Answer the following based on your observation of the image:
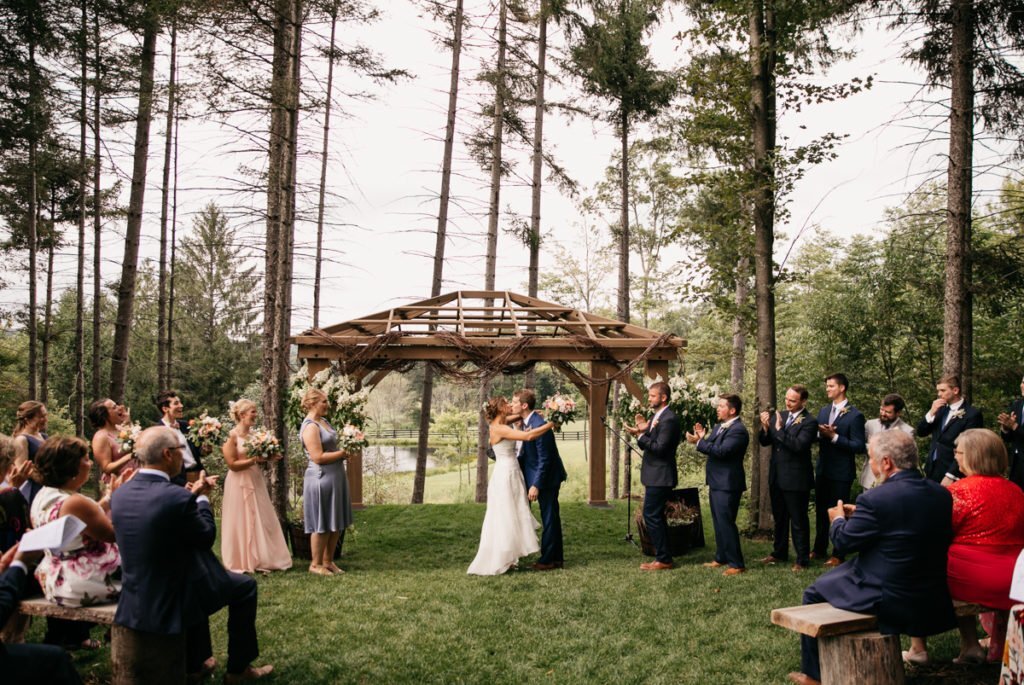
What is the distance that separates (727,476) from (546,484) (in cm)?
185

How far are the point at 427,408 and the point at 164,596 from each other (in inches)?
435

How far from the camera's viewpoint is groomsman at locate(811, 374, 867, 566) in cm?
743

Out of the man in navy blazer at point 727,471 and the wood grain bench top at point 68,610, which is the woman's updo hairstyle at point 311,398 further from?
the man in navy blazer at point 727,471

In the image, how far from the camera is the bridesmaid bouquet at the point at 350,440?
7229mm

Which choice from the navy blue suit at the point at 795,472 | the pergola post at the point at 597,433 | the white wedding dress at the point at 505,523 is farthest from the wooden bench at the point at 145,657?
the pergola post at the point at 597,433

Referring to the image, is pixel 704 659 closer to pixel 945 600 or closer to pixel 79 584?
pixel 945 600

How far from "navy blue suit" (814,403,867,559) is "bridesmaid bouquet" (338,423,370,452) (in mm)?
4668

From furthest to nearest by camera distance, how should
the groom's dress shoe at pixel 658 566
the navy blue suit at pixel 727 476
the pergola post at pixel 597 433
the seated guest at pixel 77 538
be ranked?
the pergola post at pixel 597 433 → the groom's dress shoe at pixel 658 566 → the navy blue suit at pixel 727 476 → the seated guest at pixel 77 538

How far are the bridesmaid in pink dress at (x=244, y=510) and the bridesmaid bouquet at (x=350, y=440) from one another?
803mm

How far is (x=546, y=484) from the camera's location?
7688mm

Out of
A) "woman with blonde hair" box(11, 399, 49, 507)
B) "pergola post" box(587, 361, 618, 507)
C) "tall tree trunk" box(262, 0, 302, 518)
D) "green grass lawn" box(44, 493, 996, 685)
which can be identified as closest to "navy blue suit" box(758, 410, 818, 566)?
"green grass lawn" box(44, 493, 996, 685)

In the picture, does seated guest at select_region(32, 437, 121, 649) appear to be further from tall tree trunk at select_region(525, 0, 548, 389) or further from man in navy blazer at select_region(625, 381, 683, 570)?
tall tree trunk at select_region(525, 0, 548, 389)

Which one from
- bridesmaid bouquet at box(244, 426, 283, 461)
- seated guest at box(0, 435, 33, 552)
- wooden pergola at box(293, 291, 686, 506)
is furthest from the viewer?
wooden pergola at box(293, 291, 686, 506)

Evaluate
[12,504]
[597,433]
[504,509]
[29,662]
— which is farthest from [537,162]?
[29,662]
